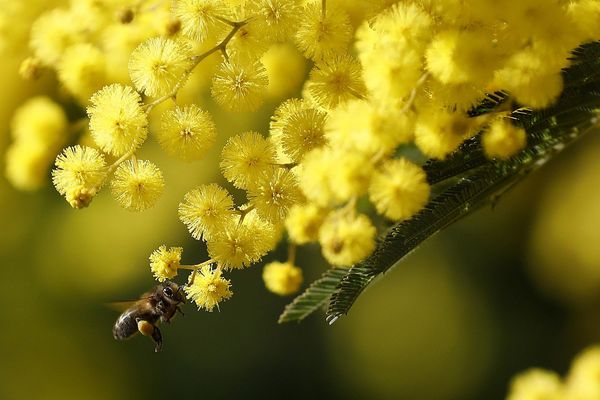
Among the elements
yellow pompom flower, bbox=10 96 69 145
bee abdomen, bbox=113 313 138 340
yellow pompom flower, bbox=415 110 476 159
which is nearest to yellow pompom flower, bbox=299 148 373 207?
yellow pompom flower, bbox=415 110 476 159

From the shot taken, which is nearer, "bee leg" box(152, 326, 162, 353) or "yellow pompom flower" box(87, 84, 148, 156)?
"yellow pompom flower" box(87, 84, 148, 156)

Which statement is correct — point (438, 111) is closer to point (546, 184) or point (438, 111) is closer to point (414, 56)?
point (414, 56)

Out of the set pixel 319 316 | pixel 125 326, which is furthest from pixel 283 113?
pixel 319 316

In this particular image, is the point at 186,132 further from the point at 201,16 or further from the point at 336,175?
the point at 336,175

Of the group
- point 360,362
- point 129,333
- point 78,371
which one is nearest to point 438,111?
point 129,333

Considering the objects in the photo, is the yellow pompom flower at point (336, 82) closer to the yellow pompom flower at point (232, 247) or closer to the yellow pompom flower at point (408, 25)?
the yellow pompom flower at point (408, 25)

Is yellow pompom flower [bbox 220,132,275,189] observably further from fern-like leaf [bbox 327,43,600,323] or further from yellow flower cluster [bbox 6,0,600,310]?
fern-like leaf [bbox 327,43,600,323]

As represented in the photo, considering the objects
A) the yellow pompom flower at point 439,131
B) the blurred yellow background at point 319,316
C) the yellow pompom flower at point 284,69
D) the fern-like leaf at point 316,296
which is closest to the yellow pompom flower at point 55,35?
the yellow pompom flower at point 284,69
